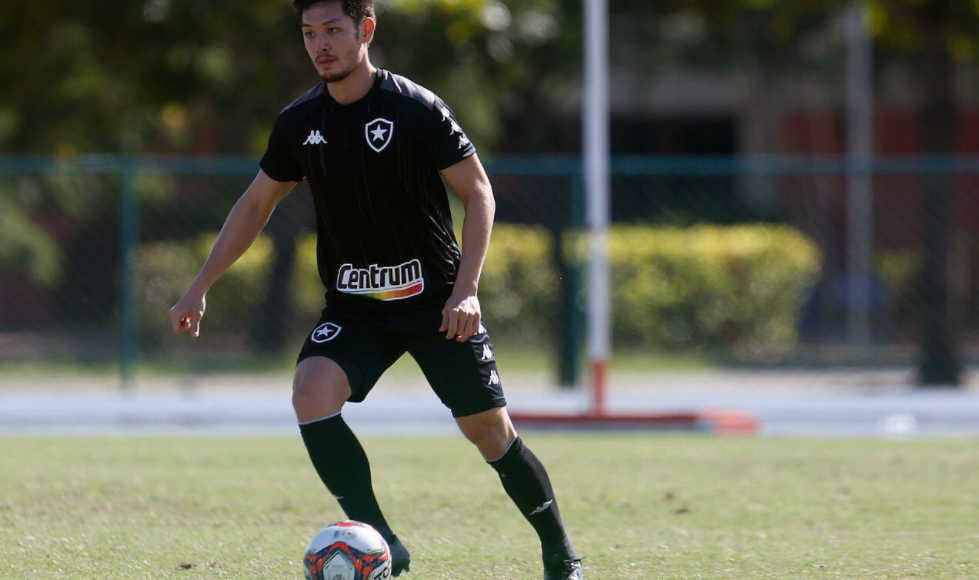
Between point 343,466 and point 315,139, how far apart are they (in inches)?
41.7

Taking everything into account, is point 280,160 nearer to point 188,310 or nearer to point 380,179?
point 380,179

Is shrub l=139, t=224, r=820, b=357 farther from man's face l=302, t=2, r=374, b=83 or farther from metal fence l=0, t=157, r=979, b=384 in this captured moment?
man's face l=302, t=2, r=374, b=83

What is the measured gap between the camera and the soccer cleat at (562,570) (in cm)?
482

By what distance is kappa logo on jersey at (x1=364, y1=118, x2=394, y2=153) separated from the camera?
4609 mm

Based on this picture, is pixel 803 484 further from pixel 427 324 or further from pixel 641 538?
pixel 427 324

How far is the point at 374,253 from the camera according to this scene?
471 cm

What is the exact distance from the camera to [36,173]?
13844mm

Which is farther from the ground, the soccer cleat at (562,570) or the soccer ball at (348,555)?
the soccer ball at (348,555)

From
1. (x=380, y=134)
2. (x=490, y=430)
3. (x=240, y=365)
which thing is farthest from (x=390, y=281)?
(x=240, y=365)

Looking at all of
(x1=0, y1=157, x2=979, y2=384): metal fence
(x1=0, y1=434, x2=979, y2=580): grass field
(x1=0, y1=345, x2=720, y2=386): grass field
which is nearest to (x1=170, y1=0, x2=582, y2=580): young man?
(x1=0, y1=434, x2=979, y2=580): grass field

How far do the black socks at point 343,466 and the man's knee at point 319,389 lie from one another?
44 mm

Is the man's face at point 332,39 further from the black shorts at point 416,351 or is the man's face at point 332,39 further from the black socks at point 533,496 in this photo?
the black socks at point 533,496

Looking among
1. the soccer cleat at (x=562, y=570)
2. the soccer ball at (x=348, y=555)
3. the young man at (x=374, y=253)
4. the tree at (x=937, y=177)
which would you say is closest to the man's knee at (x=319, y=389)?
the young man at (x=374, y=253)

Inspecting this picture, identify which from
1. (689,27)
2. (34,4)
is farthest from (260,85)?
(689,27)
